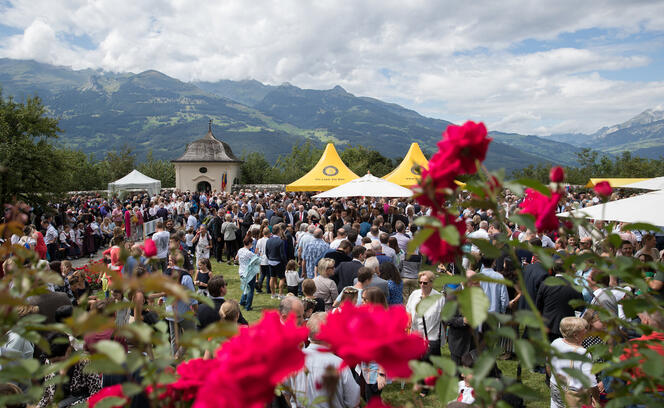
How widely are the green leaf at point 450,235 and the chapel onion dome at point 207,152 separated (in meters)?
49.1

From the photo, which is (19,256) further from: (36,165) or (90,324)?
(36,165)

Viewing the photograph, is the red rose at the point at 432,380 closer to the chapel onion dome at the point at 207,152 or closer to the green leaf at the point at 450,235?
the green leaf at the point at 450,235

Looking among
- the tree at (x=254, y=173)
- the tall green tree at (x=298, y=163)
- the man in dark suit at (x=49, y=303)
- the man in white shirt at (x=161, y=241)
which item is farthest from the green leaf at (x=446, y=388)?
the tall green tree at (x=298, y=163)

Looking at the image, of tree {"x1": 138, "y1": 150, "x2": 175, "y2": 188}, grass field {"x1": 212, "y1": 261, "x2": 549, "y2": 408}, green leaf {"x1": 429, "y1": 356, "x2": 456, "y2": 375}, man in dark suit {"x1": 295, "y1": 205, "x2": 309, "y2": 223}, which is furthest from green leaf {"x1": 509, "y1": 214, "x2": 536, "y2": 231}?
tree {"x1": 138, "y1": 150, "x2": 175, "y2": 188}

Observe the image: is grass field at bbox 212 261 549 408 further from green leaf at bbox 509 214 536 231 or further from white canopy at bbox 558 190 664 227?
white canopy at bbox 558 190 664 227

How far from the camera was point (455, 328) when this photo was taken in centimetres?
470

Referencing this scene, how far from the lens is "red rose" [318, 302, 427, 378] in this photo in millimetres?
706

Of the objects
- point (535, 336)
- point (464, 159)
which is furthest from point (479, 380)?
point (464, 159)

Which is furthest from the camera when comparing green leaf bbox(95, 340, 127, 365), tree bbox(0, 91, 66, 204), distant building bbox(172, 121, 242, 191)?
distant building bbox(172, 121, 242, 191)

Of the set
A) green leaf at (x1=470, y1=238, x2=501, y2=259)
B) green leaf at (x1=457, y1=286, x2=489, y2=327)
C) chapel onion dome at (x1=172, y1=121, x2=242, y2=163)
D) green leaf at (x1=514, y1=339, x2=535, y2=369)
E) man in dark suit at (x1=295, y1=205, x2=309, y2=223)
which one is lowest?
man in dark suit at (x1=295, y1=205, x2=309, y2=223)

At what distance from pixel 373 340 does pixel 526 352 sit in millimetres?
442

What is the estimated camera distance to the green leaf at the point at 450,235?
2.81 ft

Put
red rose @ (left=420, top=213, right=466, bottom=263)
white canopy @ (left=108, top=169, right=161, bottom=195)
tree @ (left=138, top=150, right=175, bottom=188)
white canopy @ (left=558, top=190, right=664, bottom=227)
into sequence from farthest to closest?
tree @ (left=138, top=150, right=175, bottom=188)
white canopy @ (left=108, top=169, right=161, bottom=195)
white canopy @ (left=558, top=190, right=664, bottom=227)
red rose @ (left=420, top=213, right=466, bottom=263)

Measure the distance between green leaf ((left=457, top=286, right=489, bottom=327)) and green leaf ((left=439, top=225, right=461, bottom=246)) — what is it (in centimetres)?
15
